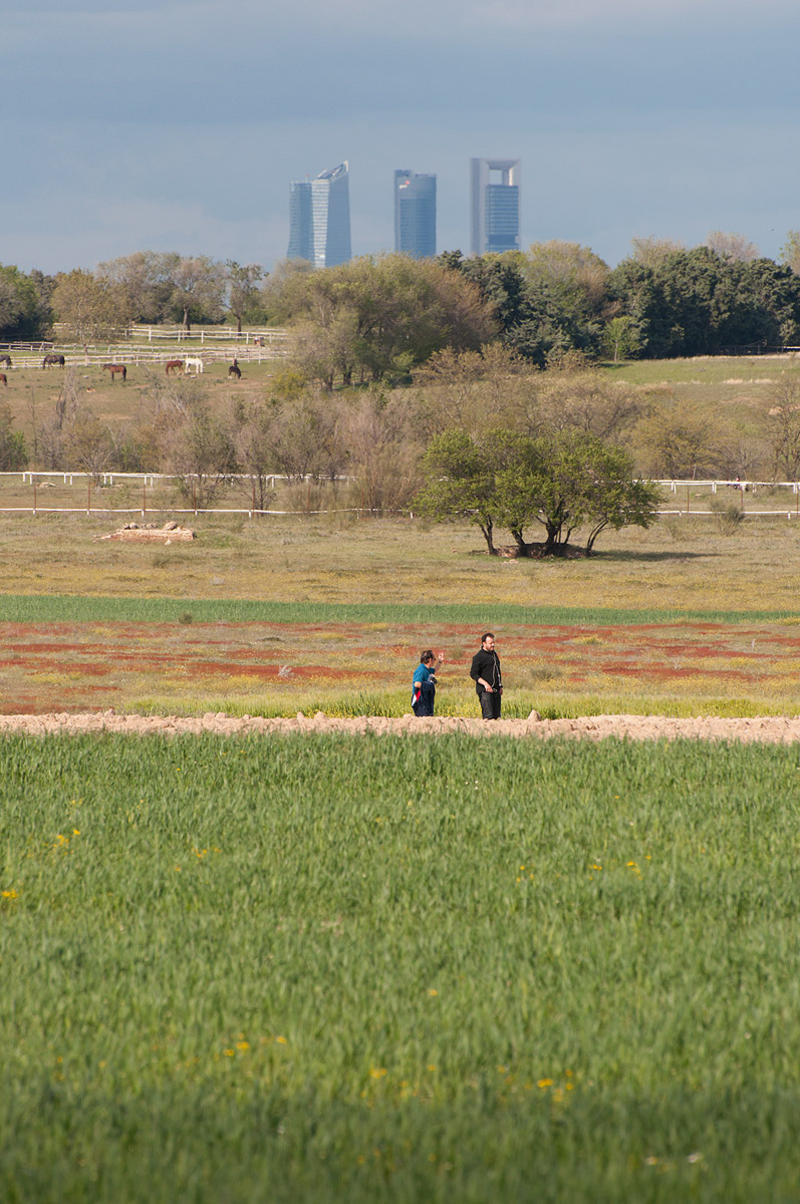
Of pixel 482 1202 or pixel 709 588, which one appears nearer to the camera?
pixel 482 1202

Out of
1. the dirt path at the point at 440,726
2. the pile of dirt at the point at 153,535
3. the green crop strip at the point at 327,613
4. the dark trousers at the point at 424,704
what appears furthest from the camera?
the pile of dirt at the point at 153,535

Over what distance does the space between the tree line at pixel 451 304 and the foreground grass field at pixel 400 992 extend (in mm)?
91706

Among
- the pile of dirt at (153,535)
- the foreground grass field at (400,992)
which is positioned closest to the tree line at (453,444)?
the pile of dirt at (153,535)

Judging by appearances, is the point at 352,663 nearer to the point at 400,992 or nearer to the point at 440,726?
the point at 440,726

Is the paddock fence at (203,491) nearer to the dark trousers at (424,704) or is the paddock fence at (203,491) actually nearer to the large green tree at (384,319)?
the large green tree at (384,319)

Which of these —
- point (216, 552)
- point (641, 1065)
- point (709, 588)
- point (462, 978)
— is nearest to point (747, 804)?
point (462, 978)

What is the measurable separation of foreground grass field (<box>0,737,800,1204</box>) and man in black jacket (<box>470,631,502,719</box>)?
5.26m

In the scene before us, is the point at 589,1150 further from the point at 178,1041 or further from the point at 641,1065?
the point at 178,1041

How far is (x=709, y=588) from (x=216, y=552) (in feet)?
68.0

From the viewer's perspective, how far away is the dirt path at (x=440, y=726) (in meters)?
14.5

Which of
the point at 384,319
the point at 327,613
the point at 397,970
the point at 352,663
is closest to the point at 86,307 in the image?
the point at 384,319

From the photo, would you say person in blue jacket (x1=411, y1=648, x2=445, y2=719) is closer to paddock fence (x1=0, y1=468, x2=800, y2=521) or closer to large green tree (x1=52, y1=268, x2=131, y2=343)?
paddock fence (x1=0, y1=468, x2=800, y2=521)

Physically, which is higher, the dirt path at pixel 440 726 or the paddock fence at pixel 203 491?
the paddock fence at pixel 203 491

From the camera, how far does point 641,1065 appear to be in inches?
216
